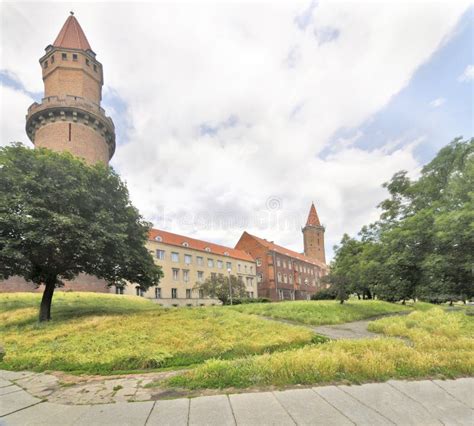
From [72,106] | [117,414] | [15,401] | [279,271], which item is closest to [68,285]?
[72,106]

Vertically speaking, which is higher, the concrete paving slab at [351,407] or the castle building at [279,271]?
the castle building at [279,271]

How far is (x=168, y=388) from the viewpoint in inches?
220

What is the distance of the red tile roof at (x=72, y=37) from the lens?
34287 mm

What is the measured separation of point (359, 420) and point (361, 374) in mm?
1902

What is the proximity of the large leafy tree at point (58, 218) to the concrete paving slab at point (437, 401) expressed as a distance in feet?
42.1

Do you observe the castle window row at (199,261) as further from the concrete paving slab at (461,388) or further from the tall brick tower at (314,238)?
the concrete paving slab at (461,388)

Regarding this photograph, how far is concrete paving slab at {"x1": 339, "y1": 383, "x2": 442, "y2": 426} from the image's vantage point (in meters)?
4.50

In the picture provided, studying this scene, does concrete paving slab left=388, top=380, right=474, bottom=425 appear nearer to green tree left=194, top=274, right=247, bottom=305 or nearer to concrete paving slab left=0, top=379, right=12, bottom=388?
concrete paving slab left=0, top=379, right=12, bottom=388

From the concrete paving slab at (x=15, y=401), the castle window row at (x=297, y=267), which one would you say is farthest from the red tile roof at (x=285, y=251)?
the concrete paving slab at (x=15, y=401)

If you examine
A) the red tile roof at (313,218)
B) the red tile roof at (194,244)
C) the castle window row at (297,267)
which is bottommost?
the castle window row at (297,267)

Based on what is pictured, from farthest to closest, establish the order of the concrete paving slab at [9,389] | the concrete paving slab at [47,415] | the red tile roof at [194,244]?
the red tile roof at [194,244] → the concrete paving slab at [9,389] → the concrete paving slab at [47,415]

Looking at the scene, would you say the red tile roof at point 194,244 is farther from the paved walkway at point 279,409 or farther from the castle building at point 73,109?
the paved walkway at point 279,409

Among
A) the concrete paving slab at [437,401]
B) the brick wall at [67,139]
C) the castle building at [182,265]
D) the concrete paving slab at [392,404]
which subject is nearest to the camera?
the concrete paving slab at [392,404]

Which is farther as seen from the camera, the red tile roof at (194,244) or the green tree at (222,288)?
the red tile roof at (194,244)
